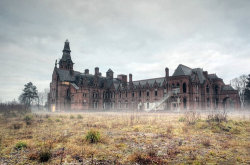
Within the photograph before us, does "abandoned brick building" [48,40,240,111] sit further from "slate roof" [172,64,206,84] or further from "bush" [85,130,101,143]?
"bush" [85,130,101,143]

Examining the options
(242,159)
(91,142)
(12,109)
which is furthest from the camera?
(12,109)

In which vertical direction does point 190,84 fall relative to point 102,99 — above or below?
above

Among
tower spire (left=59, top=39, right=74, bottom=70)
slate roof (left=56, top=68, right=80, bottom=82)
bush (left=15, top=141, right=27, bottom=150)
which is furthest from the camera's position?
tower spire (left=59, top=39, right=74, bottom=70)

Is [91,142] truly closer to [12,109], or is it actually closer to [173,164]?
[173,164]

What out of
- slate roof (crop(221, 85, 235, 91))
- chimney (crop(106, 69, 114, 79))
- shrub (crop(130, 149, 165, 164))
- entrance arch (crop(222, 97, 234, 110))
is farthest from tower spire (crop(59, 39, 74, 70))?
shrub (crop(130, 149, 165, 164))

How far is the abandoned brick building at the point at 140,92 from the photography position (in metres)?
42.2

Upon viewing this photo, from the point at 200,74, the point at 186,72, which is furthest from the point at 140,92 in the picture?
the point at 200,74

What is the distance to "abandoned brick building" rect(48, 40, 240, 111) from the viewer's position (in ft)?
138

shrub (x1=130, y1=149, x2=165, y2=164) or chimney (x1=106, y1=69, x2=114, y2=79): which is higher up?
chimney (x1=106, y1=69, x2=114, y2=79)

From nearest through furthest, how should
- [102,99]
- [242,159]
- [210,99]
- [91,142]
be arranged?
1. [242,159]
2. [91,142]
3. [210,99]
4. [102,99]

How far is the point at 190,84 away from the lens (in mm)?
41688

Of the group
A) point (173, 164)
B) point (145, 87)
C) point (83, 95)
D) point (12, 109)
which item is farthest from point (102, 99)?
point (173, 164)

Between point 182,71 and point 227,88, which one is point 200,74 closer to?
point 227,88

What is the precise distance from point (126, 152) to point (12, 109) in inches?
1451
